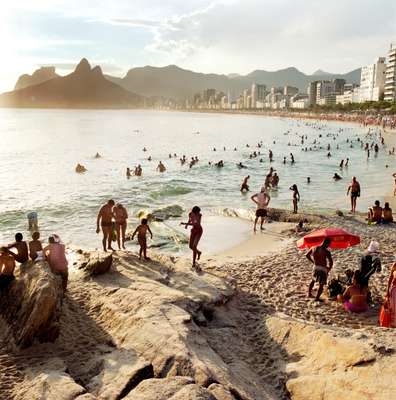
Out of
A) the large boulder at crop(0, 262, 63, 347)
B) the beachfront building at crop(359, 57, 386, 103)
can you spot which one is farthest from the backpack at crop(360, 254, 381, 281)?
the beachfront building at crop(359, 57, 386, 103)

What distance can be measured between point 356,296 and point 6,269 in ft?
21.3

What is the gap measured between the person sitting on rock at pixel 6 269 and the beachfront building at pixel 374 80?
550ft

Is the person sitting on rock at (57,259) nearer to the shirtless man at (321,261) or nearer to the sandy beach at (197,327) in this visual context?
the sandy beach at (197,327)

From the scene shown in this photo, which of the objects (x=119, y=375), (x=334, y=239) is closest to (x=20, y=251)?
(x=119, y=375)

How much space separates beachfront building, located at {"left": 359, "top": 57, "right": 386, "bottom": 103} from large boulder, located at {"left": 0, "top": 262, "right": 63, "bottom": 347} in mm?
167936

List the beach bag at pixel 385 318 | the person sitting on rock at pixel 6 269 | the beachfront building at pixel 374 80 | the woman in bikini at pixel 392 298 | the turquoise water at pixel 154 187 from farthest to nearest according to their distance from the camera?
the beachfront building at pixel 374 80, the turquoise water at pixel 154 187, the person sitting on rock at pixel 6 269, the beach bag at pixel 385 318, the woman in bikini at pixel 392 298

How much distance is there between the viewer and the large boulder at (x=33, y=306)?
257 inches

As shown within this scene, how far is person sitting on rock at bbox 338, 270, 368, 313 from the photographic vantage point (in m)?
8.37

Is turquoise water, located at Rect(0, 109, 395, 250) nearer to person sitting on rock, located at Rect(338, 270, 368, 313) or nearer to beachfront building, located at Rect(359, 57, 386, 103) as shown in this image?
person sitting on rock, located at Rect(338, 270, 368, 313)

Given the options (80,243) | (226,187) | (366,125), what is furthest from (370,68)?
(80,243)

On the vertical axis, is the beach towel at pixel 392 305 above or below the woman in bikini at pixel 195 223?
below

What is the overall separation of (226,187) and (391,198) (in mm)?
9576

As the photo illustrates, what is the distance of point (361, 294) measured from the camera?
27.7 feet

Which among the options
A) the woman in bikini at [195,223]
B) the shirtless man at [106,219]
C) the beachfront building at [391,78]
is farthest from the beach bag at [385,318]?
the beachfront building at [391,78]
